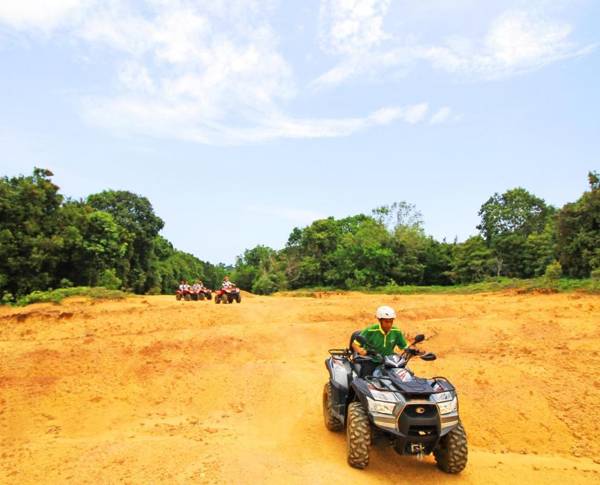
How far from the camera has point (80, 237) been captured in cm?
2623

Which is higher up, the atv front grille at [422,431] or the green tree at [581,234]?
the green tree at [581,234]

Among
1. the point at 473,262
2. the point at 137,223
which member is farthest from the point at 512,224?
the point at 137,223

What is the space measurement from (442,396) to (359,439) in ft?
3.38

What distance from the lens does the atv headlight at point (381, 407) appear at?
4.95 m

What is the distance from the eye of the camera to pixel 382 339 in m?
6.02

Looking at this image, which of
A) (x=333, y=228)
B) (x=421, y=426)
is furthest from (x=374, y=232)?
(x=421, y=426)

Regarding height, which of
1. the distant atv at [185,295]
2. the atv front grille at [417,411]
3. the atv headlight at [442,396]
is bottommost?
the atv front grille at [417,411]

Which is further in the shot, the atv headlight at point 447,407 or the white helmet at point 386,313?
the white helmet at point 386,313

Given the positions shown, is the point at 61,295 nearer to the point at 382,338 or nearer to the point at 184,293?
the point at 184,293

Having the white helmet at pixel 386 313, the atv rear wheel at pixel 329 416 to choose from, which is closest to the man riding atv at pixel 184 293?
the atv rear wheel at pixel 329 416

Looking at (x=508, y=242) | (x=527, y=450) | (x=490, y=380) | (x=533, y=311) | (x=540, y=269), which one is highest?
(x=508, y=242)

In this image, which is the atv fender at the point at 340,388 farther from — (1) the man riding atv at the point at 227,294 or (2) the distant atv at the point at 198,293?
(2) the distant atv at the point at 198,293

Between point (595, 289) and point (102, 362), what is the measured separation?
19030 millimetres

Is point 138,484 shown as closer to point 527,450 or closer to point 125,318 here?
point 527,450
